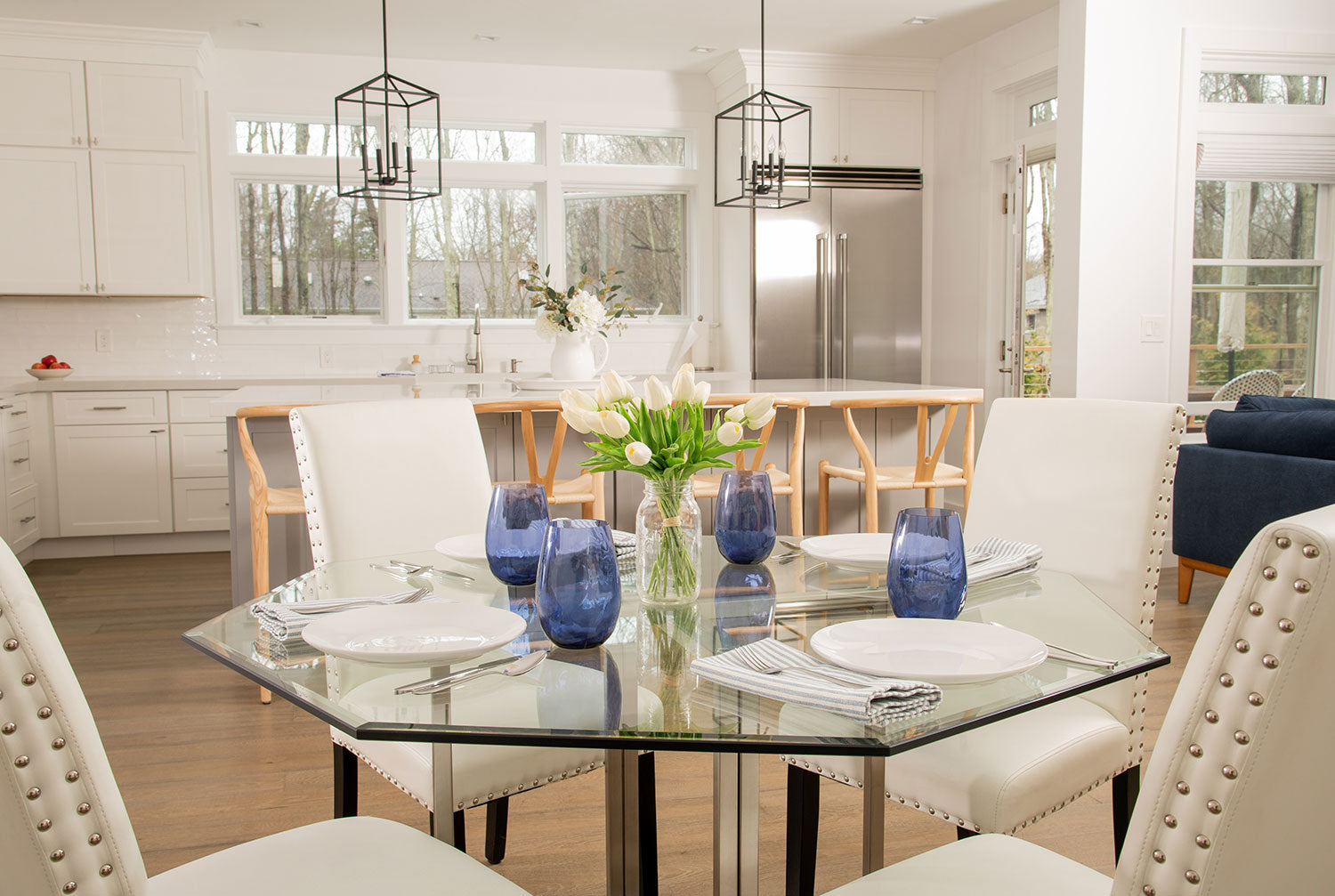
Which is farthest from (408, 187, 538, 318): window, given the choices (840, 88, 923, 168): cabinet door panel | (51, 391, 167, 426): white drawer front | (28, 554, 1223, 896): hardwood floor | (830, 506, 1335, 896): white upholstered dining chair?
(830, 506, 1335, 896): white upholstered dining chair

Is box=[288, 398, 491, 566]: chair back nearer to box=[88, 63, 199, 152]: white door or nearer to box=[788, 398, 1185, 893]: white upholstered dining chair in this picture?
box=[788, 398, 1185, 893]: white upholstered dining chair

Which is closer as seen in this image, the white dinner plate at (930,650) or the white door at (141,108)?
the white dinner plate at (930,650)

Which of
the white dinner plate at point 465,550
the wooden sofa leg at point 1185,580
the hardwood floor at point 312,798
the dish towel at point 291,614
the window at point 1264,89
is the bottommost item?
the hardwood floor at point 312,798

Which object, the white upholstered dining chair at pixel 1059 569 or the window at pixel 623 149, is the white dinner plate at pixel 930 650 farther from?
the window at pixel 623 149

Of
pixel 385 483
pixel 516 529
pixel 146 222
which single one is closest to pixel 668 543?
pixel 516 529

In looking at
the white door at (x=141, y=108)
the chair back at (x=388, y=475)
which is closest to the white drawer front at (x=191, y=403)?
the white door at (x=141, y=108)

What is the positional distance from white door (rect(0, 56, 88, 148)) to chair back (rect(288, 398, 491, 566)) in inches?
166

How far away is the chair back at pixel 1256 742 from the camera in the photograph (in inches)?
28.6

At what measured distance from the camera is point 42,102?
Answer: 5262 mm

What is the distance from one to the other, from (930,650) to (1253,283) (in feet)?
15.4

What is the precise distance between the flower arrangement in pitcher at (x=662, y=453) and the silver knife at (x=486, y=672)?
0.28 metres

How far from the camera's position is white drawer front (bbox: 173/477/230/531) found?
5.41m

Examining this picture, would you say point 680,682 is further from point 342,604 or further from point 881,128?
point 881,128

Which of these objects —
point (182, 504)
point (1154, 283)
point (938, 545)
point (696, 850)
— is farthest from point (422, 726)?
point (182, 504)
